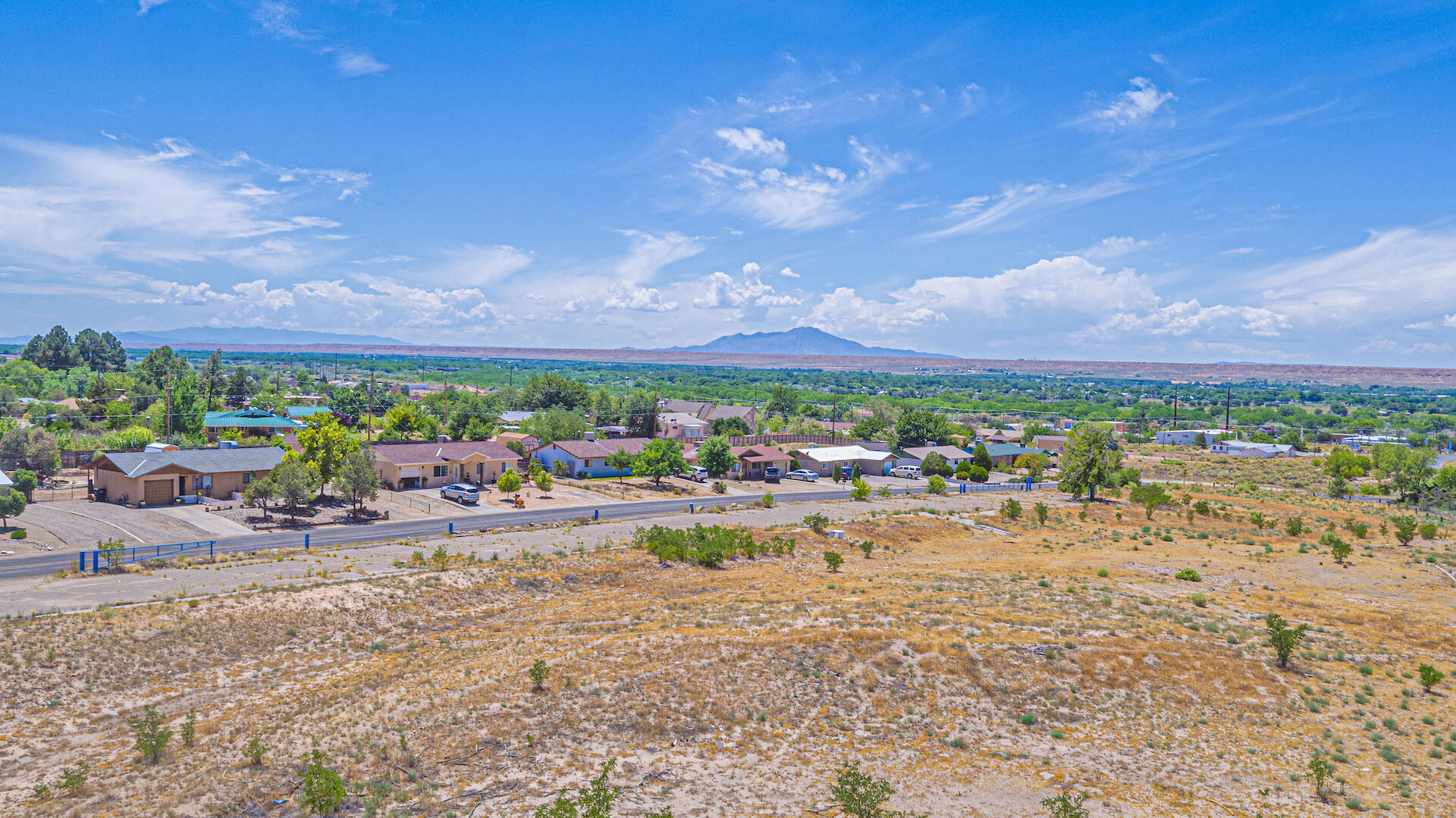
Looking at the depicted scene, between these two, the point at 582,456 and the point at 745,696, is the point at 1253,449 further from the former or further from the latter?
the point at 745,696

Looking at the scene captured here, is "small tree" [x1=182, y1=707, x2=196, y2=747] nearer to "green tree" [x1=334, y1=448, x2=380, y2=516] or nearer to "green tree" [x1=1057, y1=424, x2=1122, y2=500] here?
"green tree" [x1=334, y1=448, x2=380, y2=516]

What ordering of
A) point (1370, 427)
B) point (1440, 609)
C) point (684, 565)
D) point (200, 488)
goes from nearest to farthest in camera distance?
point (1440, 609) < point (684, 565) < point (200, 488) < point (1370, 427)

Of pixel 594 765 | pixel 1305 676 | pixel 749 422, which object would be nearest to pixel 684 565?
pixel 594 765

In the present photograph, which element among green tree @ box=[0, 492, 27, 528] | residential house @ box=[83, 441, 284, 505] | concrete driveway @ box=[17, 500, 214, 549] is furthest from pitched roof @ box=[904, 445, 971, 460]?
green tree @ box=[0, 492, 27, 528]

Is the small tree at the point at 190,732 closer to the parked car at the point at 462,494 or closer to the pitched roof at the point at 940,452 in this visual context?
the parked car at the point at 462,494

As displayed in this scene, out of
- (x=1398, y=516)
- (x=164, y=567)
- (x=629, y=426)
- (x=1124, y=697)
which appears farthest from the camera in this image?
(x=629, y=426)

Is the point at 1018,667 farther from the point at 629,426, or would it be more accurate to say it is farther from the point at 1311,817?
the point at 629,426
